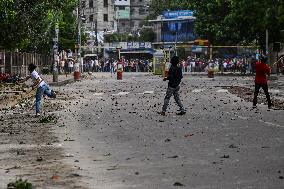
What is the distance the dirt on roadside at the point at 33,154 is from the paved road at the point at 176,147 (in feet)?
0.92

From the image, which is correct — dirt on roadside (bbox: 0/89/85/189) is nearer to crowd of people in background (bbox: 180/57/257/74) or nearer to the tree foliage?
the tree foliage

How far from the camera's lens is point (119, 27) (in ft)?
529

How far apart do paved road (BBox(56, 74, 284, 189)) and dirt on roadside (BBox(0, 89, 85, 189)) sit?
281 mm

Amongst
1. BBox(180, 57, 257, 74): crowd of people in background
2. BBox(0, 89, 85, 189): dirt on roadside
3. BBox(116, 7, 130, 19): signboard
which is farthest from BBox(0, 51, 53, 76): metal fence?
BBox(116, 7, 130, 19): signboard

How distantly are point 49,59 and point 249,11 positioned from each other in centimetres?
2852

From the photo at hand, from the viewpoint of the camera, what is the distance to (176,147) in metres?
15.1

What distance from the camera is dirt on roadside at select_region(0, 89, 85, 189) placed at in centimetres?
1101

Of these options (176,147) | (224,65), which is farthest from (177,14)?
(176,147)

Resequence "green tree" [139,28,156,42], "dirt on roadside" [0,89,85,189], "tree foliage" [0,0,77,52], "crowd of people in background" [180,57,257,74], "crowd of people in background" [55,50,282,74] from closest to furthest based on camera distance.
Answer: "dirt on roadside" [0,89,85,189], "tree foliage" [0,0,77,52], "crowd of people in background" [55,50,282,74], "crowd of people in background" [180,57,257,74], "green tree" [139,28,156,42]

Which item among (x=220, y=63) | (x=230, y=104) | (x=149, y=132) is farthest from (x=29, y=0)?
(x=220, y=63)

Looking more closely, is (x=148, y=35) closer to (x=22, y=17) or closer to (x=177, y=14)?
(x=177, y=14)

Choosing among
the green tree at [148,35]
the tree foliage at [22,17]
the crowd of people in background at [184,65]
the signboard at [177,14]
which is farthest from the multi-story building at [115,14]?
the tree foliage at [22,17]

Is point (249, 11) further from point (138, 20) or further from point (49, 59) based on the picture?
point (138, 20)

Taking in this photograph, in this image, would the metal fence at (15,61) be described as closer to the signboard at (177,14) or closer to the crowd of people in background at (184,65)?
the crowd of people in background at (184,65)
